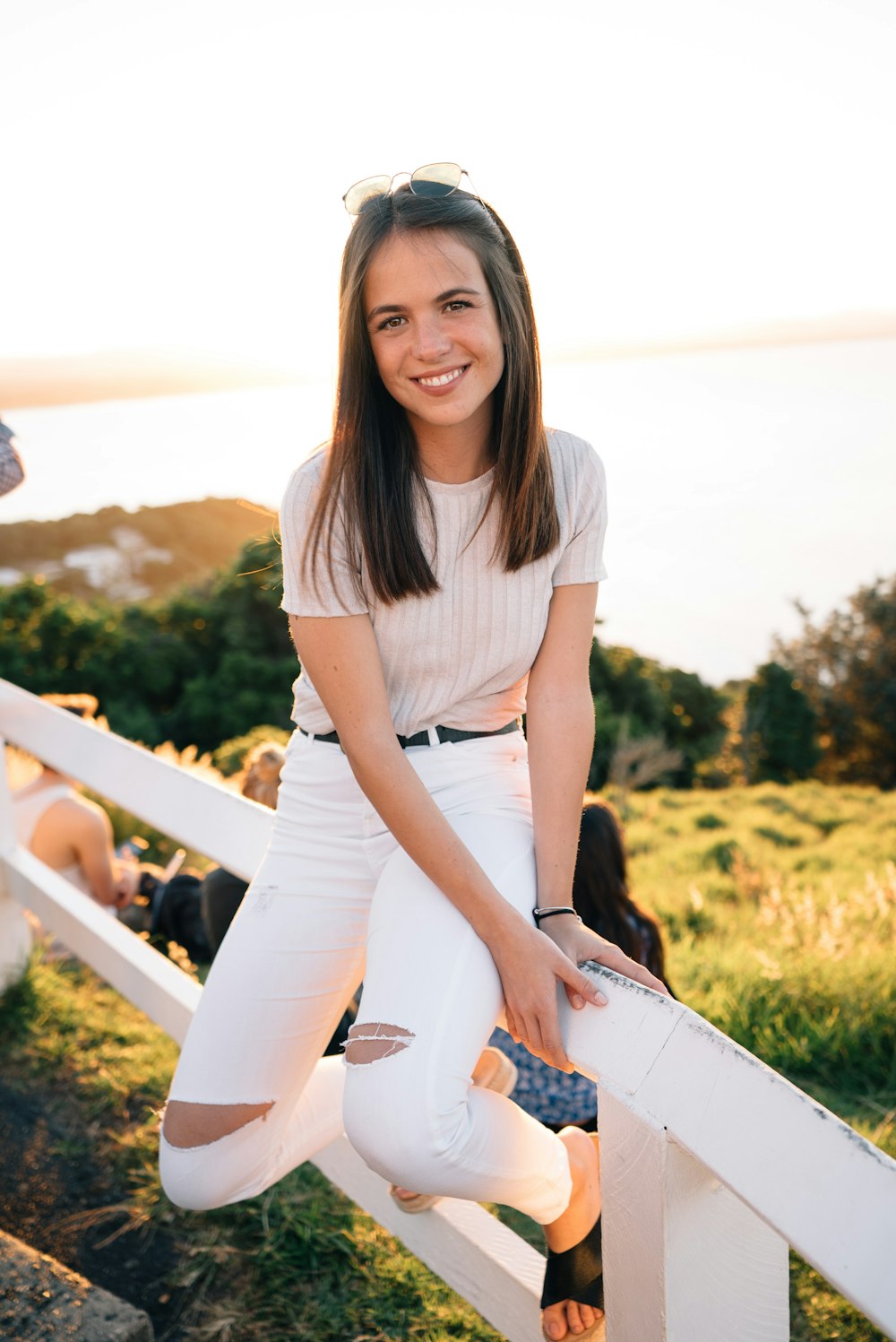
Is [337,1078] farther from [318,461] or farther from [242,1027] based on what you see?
[318,461]

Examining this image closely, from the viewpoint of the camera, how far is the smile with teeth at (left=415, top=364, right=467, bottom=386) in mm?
1710

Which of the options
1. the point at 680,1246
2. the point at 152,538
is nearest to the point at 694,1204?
the point at 680,1246

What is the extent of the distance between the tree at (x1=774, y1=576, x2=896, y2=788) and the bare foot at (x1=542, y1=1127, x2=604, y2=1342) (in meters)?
19.9

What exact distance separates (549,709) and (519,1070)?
90cm

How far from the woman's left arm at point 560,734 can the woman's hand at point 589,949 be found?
24mm

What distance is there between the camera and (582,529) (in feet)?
6.00

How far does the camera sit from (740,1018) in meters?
3.10

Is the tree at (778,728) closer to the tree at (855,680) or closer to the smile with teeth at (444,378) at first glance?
the tree at (855,680)

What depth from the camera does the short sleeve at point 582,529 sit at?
182 centimetres

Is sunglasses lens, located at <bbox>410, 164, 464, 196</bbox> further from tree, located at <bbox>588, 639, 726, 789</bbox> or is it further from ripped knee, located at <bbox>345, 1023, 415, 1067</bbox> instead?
tree, located at <bbox>588, 639, 726, 789</bbox>

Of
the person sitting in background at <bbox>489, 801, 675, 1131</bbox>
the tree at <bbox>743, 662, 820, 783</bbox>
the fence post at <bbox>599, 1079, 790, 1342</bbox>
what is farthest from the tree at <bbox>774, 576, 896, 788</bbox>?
the fence post at <bbox>599, 1079, 790, 1342</bbox>

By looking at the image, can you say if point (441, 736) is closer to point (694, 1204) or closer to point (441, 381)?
point (441, 381)

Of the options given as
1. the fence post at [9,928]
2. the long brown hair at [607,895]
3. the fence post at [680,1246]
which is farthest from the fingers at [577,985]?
the fence post at [9,928]

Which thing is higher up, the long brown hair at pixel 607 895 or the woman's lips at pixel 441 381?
the woman's lips at pixel 441 381
